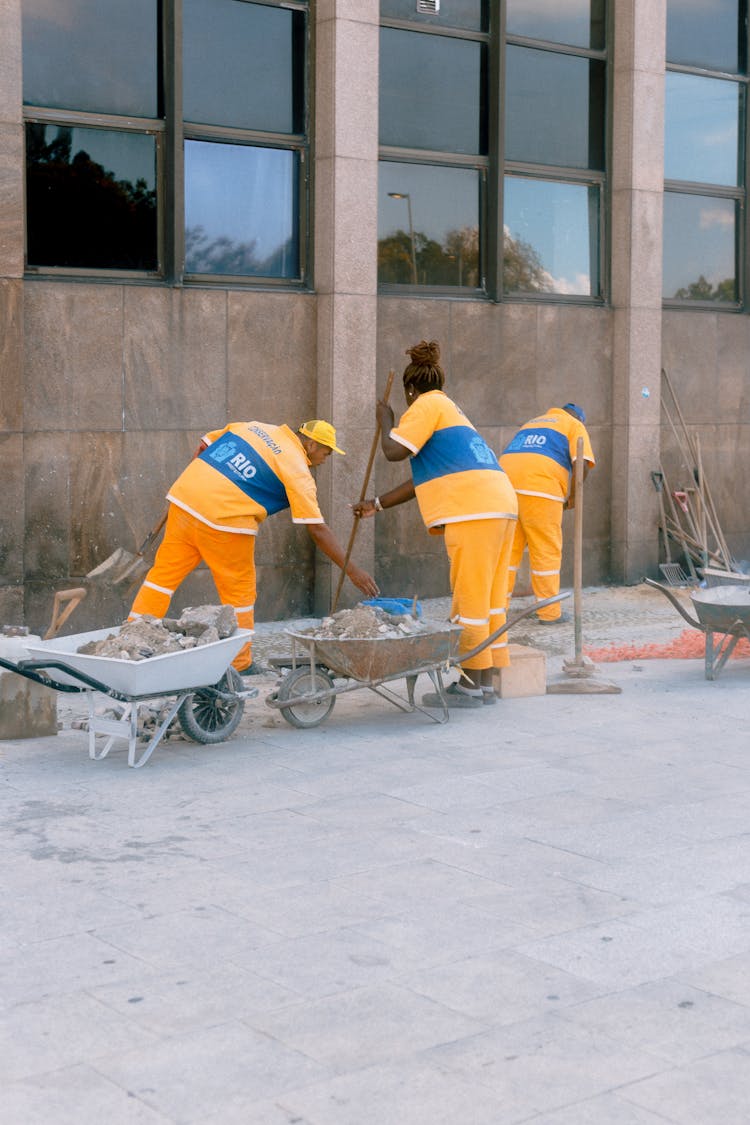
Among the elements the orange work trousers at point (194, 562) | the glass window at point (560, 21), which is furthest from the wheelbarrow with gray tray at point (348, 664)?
the glass window at point (560, 21)

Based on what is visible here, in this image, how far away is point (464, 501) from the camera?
8.73m

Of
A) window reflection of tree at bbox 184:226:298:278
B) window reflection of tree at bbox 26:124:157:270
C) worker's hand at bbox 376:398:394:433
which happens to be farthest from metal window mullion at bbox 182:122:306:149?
worker's hand at bbox 376:398:394:433

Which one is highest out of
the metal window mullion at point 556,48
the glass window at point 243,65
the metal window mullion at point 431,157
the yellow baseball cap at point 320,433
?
the metal window mullion at point 556,48

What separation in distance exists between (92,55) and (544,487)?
4.34m

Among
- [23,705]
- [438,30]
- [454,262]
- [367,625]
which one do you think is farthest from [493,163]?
[23,705]

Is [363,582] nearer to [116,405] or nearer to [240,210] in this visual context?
[116,405]

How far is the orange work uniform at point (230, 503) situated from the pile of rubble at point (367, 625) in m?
0.55

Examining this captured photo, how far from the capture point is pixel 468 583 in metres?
8.77

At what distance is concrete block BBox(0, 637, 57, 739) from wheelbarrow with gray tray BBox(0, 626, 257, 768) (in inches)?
6.8

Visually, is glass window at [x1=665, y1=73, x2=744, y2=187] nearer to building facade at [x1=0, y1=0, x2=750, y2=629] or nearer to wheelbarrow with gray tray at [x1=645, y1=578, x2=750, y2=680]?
building facade at [x1=0, y1=0, x2=750, y2=629]

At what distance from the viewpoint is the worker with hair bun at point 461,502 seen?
343 inches

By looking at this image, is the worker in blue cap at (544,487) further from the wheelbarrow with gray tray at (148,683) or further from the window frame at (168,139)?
the wheelbarrow with gray tray at (148,683)

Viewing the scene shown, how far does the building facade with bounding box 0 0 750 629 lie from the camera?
34.4 feet

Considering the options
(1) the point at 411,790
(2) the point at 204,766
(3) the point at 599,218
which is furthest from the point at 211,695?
(3) the point at 599,218
